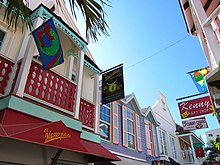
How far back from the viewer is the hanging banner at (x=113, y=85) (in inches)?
274

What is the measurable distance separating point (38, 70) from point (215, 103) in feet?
14.6

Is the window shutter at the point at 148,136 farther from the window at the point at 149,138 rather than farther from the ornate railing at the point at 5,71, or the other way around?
the ornate railing at the point at 5,71

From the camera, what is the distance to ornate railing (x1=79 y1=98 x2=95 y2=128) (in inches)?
243

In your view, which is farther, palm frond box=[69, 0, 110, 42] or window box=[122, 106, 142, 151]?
window box=[122, 106, 142, 151]

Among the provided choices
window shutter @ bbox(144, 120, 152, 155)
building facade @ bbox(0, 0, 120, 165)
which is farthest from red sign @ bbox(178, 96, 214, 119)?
window shutter @ bbox(144, 120, 152, 155)

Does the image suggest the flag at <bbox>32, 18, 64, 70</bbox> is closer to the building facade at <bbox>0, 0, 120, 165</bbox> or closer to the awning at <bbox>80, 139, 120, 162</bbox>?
the building facade at <bbox>0, 0, 120, 165</bbox>

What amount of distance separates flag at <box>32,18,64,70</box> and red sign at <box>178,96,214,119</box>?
259 inches

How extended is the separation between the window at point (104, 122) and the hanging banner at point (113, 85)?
5.43ft

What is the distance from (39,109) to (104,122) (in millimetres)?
4942

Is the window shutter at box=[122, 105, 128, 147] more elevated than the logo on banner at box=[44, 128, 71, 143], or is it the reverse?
the window shutter at box=[122, 105, 128, 147]

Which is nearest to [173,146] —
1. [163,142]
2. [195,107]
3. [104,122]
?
[163,142]

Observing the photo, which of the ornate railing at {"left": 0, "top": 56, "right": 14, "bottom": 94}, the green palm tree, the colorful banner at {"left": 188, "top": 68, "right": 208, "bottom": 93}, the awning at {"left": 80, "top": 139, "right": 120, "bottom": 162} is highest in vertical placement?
the colorful banner at {"left": 188, "top": 68, "right": 208, "bottom": 93}

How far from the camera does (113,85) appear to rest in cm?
727

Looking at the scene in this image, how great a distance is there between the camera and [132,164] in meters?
8.64
